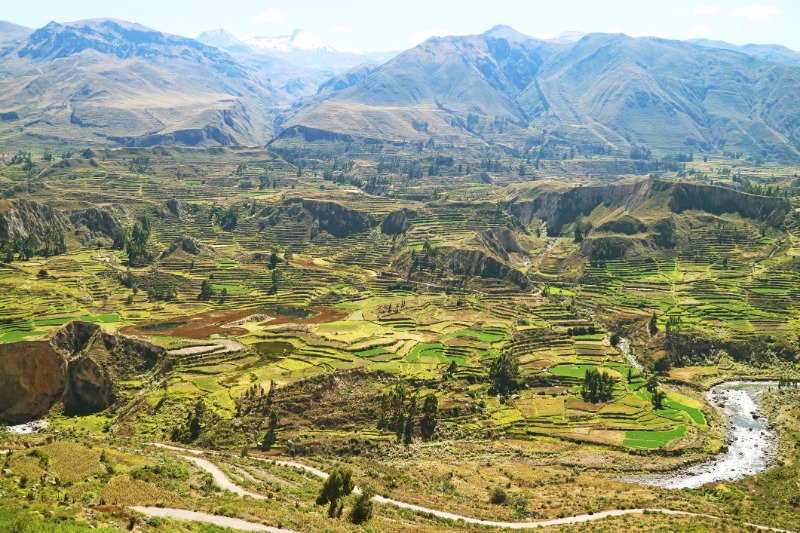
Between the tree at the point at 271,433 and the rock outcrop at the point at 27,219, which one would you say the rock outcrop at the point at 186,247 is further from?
the tree at the point at 271,433

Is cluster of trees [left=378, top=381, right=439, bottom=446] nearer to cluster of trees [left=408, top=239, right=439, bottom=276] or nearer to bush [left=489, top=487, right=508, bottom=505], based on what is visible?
bush [left=489, top=487, right=508, bottom=505]

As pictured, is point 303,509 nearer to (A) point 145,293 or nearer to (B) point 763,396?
(B) point 763,396

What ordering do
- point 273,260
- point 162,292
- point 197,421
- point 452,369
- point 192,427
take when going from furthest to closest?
1. point 273,260
2. point 162,292
3. point 452,369
4. point 197,421
5. point 192,427

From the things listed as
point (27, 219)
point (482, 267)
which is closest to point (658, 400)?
point (482, 267)

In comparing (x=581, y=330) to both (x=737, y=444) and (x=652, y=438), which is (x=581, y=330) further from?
(x=737, y=444)

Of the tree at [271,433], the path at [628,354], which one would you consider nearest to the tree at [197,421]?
the tree at [271,433]
